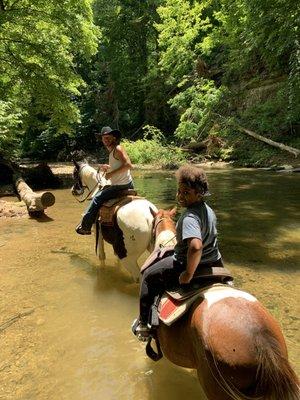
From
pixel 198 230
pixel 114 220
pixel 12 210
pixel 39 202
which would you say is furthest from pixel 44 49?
pixel 198 230

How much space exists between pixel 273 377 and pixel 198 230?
3.93 feet

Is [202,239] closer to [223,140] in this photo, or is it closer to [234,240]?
[234,240]

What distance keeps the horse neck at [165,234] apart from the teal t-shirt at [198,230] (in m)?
1.11

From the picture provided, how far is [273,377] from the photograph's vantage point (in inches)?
97.1

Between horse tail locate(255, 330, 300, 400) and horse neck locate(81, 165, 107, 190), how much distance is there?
5.93 m

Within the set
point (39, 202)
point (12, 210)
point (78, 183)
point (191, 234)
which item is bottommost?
point (12, 210)

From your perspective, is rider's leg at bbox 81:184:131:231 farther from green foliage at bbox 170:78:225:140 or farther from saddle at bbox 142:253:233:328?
green foliage at bbox 170:78:225:140

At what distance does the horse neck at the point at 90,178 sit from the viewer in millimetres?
8219

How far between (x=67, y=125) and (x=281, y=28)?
36.0 feet

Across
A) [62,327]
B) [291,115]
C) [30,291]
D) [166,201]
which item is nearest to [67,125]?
[166,201]

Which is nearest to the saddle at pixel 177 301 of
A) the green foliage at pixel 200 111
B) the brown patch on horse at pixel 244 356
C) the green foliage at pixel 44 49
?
the brown patch on horse at pixel 244 356

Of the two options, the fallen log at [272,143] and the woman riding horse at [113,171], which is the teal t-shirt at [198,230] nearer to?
the woman riding horse at [113,171]

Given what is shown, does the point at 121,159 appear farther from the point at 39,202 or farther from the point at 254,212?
the point at 254,212

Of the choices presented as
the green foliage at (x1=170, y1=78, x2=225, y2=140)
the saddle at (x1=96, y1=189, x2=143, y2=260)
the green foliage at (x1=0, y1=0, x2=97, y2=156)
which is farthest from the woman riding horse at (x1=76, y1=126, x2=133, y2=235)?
the green foliage at (x1=170, y1=78, x2=225, y2=140)
